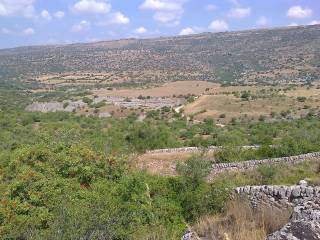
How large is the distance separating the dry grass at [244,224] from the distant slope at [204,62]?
354 ft

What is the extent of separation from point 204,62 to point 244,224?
5595 inches

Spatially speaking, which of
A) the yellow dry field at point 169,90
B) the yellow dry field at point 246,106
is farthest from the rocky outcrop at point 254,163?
the yellow dry field at point 169,90

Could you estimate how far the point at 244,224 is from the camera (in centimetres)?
946

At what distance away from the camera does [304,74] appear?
123875mm

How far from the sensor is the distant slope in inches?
5167

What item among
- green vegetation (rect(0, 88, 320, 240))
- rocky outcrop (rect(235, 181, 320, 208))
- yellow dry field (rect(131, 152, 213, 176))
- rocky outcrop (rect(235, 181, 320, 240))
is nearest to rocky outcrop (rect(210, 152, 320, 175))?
green vegetation (rect(0, 88, 320, 240))

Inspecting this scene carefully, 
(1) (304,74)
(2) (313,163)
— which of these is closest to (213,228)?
(2) (313,163)

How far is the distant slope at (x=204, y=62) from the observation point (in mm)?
131250

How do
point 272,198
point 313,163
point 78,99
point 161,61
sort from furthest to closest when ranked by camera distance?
point 161,61, point 78,99, point 313,163, point 272,198

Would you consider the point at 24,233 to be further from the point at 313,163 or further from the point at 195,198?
the point at 313,163

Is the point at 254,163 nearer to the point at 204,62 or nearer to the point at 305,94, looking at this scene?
the point at 305,94

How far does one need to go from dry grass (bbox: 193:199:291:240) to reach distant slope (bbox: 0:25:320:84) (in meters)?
108

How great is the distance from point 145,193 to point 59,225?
4822mm

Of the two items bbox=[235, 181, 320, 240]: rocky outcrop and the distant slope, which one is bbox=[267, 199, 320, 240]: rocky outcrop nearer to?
bbox=[235, 181, 320, 240]: rocky outcrop
